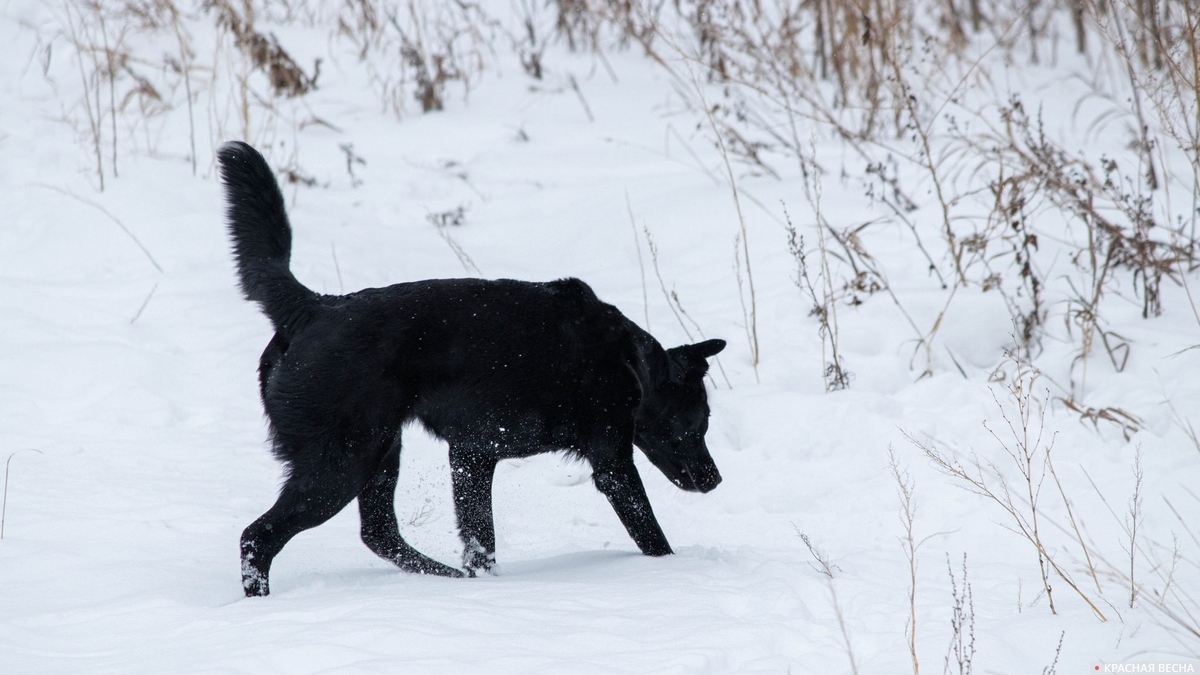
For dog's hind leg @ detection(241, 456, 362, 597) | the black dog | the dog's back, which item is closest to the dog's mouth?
the black dog

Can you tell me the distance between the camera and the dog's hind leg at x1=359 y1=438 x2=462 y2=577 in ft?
11.5

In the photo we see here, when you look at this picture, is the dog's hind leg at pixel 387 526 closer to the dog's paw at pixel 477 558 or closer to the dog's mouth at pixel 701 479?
the dog's paw at pixel 477 558

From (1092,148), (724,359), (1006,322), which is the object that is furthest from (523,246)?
(1092,148)

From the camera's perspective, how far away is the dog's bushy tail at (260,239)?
3.21m

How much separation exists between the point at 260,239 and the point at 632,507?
5.19 ft

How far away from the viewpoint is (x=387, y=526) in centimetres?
358

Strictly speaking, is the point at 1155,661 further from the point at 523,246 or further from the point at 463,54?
the point at 463,54

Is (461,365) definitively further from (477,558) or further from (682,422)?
(682,422)

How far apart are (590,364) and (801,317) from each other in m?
2.69

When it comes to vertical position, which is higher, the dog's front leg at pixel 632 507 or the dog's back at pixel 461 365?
the dog's back at pixel 461 365

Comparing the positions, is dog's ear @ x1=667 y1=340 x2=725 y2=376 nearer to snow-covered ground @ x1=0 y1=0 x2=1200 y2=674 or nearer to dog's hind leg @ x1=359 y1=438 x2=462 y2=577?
snow-covered ground @ x1=0 y1=0 x2=1200 y2=674

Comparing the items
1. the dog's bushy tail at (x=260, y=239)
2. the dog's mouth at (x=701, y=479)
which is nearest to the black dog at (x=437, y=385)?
the dog's bushy tail at (x=260, y=239)

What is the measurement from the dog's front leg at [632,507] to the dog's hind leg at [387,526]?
618mm

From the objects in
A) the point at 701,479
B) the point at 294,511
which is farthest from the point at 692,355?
the point at 294,511
